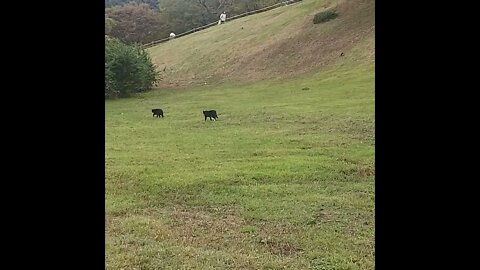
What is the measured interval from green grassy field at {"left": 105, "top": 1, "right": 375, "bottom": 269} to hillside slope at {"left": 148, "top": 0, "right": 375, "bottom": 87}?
6.34 metres

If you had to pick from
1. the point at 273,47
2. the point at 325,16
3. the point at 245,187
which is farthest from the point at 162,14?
the point at 245,187

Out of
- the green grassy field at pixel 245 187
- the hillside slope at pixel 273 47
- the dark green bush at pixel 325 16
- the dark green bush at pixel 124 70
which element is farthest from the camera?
the dark green bush at pixel 325 16

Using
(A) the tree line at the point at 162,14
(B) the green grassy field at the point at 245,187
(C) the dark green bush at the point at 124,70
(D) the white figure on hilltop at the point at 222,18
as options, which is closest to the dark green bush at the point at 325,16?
(D) the white figure on hilltop at the point at 222,18

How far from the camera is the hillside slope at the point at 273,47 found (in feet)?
70.9

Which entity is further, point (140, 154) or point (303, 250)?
point (140, 154)

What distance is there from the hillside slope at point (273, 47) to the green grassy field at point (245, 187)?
6.34m

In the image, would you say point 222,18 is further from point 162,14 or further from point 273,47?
point 273,47

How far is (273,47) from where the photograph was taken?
24.0 metres

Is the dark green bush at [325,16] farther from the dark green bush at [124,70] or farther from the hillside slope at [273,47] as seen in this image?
the dark green bush at [124,70]

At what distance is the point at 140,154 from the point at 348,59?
12.8 metres
